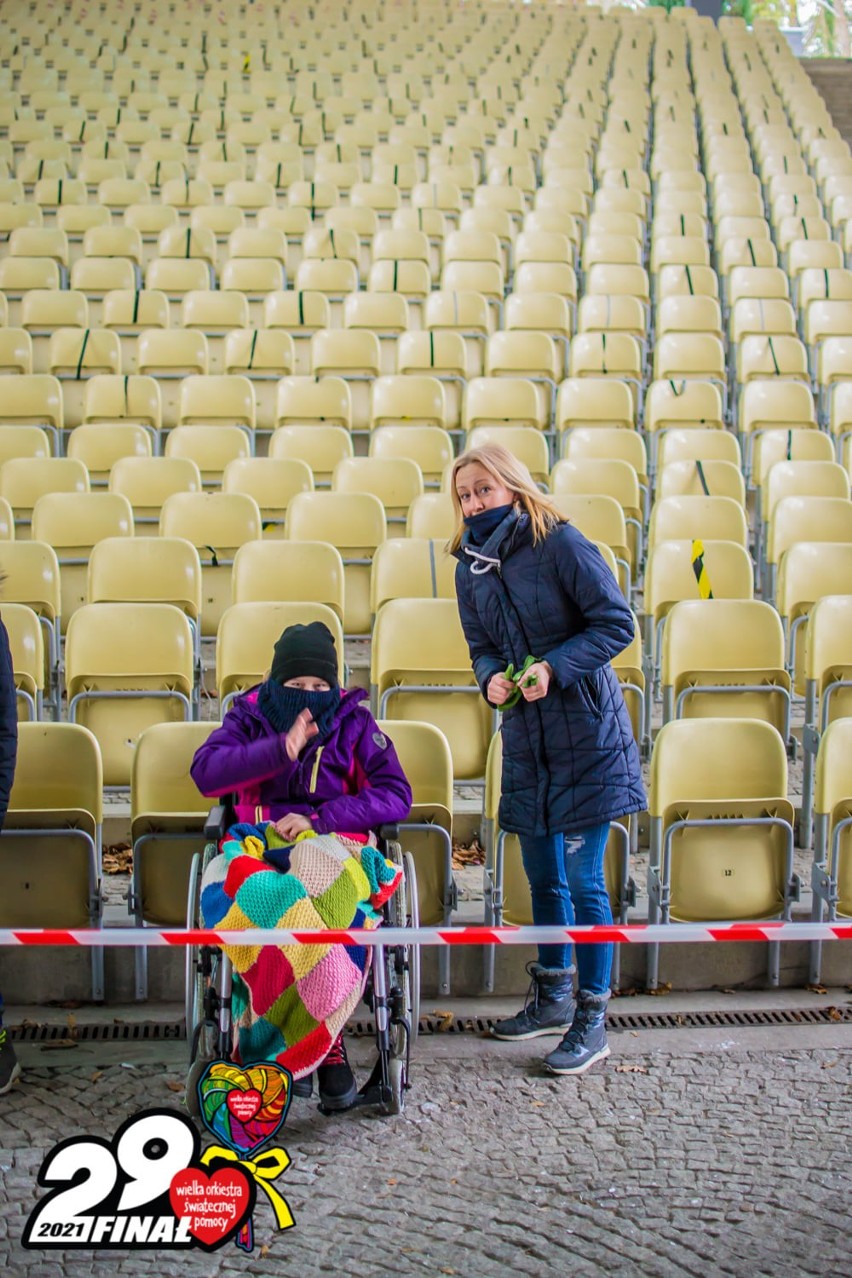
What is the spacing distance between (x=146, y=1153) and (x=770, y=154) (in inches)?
418

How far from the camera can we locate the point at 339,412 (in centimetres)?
670

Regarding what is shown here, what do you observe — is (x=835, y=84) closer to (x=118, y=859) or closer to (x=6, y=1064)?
(x=118, y=859)

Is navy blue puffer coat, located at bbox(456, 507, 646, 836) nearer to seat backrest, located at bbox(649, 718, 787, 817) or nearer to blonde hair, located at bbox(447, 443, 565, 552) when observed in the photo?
blonde hair, located at bbox(447, 443, 565, 552)

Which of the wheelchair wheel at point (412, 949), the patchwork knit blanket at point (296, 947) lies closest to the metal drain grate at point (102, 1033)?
the patchwork knit blanket at point (296, 947)

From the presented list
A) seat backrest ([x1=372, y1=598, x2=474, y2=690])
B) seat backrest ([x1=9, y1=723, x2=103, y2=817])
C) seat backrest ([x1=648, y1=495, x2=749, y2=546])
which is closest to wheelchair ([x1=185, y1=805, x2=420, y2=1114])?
seat backrest ([x1=9, y1=723, x2=103, y2=817])

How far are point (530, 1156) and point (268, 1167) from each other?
525mm

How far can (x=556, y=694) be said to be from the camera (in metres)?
3.07

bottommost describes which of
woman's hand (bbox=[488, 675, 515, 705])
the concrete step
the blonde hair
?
woman's hand (bbox=[488, 675, 515, 705])

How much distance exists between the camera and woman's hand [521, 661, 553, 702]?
2.95 metres

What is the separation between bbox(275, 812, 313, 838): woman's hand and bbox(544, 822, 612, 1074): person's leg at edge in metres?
0.63

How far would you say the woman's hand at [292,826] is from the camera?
300 centimetres

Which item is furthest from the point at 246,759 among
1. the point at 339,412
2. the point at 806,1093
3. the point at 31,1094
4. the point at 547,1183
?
the point at 339,412

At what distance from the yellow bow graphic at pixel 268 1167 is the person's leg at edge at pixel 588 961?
71 centimetres

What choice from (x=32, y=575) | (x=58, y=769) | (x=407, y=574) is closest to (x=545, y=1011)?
(x=58, y=769)
